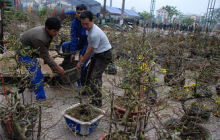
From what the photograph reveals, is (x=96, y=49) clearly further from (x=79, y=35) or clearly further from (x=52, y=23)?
(x=79, y=35)

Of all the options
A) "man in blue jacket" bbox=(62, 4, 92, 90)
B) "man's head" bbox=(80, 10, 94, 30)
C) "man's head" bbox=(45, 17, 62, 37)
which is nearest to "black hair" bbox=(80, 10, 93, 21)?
"man's head" bbox=(80, 10, 94, 30)

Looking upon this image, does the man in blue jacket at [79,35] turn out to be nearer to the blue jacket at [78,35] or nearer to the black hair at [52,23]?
the blue jacket at [78,35]

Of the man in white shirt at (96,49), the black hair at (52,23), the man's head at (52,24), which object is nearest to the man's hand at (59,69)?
the man in white shirt at (96,49)

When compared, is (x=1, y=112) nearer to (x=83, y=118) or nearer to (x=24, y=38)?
(x=83, y=118)

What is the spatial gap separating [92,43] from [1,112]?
177cm

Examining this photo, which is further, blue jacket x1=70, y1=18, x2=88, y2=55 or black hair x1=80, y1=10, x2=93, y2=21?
blue jacket x1=70, y1=18, x2=88, y2=55

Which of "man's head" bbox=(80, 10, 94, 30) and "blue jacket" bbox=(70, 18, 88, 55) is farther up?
"man's head" bbox=(80, 10, 94, 30)

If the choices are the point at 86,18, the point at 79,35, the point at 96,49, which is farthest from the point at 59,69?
the point at 86,18

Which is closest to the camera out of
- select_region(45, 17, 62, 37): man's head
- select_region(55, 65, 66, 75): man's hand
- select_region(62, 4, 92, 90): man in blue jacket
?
select_region(45, 17, 62, 37): man's head

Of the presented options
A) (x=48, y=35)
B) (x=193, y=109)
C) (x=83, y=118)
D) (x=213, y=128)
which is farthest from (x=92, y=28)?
(x=213, y=128)

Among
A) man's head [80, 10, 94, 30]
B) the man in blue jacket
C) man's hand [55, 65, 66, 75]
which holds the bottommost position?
man's hand [55, 65, 66, 75]

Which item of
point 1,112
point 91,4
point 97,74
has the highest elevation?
point 91,4

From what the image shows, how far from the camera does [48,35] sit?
11.0ft

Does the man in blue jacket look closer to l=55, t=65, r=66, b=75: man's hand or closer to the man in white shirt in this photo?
l=55, t=65, r=66, b=75: man's hand
